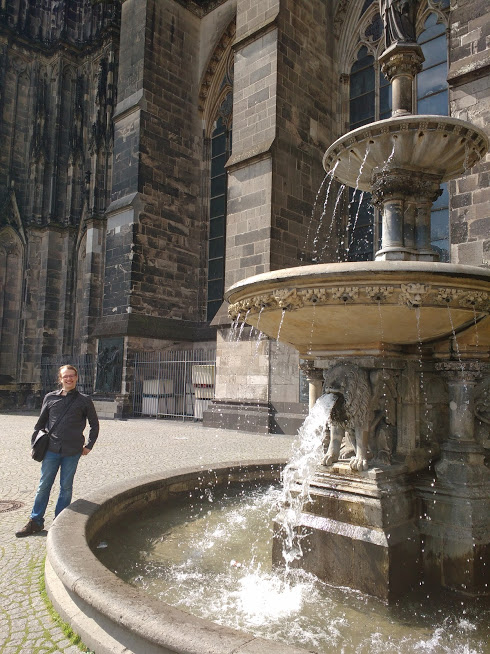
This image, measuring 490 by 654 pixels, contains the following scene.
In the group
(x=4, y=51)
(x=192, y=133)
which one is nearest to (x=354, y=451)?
(x=192, y=133)

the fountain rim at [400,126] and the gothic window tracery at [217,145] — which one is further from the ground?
the gothic window tracery at [217,145]

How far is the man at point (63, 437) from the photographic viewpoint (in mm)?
4039

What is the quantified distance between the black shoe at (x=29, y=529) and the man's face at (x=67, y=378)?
3.38 ft

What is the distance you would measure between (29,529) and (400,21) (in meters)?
5.02

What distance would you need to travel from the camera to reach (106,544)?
363 centimetres

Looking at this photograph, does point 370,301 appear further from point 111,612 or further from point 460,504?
point 111,612

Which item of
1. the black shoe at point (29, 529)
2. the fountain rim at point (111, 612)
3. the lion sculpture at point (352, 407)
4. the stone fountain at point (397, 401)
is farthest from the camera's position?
the black shoe at point (29, 529)

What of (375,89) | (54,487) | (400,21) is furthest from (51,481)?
(375,89)

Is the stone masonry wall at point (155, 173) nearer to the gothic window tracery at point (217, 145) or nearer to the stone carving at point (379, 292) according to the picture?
the gothic window tracery at point (217, 145)

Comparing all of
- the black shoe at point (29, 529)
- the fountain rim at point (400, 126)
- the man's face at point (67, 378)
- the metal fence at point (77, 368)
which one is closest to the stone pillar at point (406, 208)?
the fountain rim at point (400, 126)

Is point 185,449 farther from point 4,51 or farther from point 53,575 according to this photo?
point 4,51

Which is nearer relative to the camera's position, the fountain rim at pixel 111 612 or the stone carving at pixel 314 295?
the fountain rim at pixel 111 612

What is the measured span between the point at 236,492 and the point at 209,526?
968 millimetres

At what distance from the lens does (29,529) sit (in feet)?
12.7
